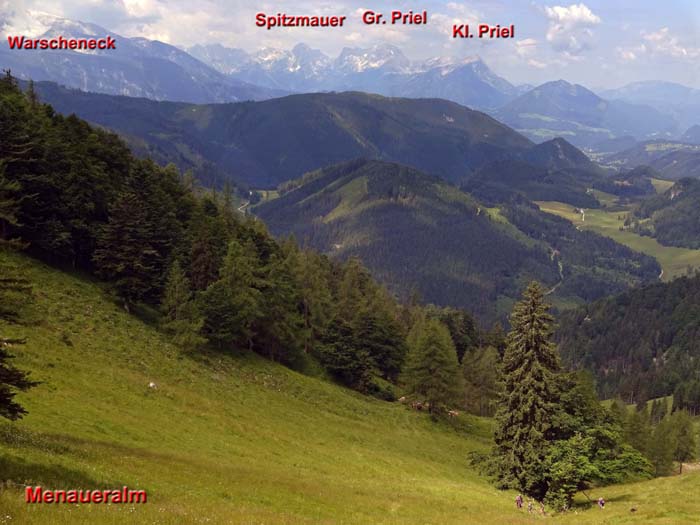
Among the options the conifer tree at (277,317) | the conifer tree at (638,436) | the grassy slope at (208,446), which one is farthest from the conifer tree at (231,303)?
the conifer tree at (638,436)

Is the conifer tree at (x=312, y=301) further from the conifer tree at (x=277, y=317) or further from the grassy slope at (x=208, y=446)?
the grassy slope at (x=208, y=446)

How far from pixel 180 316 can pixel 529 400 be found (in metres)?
41.1

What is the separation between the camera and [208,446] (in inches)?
1436

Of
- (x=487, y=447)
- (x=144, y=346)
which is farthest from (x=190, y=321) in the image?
(x=487, y=447)

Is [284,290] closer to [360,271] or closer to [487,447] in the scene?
[487,447]

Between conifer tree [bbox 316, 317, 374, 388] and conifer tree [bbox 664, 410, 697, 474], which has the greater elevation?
conifer tree [bbox 316, 317, 374, 388]

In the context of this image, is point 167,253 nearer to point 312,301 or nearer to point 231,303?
point 231,303

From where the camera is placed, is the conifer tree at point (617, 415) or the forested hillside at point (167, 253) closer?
the conifer tree at point (617, 415)

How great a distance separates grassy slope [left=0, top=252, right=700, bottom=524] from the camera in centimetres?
2152

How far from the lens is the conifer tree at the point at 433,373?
8244cm

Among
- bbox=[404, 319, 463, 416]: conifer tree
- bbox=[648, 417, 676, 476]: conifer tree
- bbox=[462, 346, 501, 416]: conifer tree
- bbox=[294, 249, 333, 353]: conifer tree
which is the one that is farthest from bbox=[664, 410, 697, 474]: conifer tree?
bbox=[294, 249, 333, 353]: conifer tree

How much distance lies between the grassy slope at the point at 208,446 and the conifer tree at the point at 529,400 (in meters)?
2.81

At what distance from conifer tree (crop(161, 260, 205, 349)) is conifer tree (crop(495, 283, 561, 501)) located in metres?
35.2

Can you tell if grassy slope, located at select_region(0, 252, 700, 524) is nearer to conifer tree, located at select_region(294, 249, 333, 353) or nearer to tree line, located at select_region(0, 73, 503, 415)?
tree line, located at select_region(0, 73, 503, 415)
